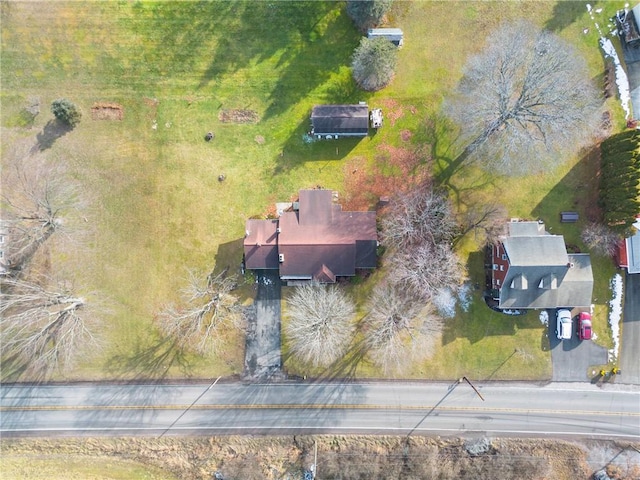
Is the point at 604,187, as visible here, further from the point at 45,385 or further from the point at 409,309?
the point at 45,385

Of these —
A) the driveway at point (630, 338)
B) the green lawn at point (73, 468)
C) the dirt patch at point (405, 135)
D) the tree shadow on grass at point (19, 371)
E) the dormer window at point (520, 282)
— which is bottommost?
the green lawn at point (73, 468)

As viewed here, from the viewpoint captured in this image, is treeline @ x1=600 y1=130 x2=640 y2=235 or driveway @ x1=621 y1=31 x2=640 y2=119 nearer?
treeline @ x1=600 y1=130 x2=640 y2=235

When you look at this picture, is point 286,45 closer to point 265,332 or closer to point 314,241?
point 314,241

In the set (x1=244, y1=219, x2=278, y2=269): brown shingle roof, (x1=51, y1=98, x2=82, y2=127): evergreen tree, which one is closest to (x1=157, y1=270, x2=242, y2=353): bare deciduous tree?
(x1=244, y1=219, x2=278, y2=269): brown shingle roof

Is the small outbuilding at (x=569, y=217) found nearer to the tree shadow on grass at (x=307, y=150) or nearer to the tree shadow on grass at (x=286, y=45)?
the tree shadow on grass at (x=307, y=150)

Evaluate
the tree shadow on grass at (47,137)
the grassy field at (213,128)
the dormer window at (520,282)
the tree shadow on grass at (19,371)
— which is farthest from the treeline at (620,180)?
the tree shadow on grass at (19,371)

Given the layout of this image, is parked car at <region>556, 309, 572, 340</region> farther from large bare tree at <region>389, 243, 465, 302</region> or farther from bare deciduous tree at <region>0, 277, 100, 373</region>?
bare deciduous tree at <region>0, 277, 100, 373</region>

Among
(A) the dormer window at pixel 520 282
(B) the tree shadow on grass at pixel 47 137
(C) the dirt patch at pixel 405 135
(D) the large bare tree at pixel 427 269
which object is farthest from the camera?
(B) the tree shadow on grass at pixel 47 137
